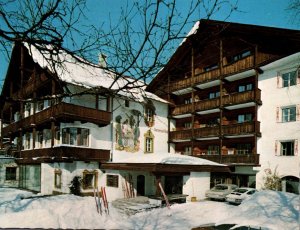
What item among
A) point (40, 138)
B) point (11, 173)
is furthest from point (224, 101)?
point (11, 173)

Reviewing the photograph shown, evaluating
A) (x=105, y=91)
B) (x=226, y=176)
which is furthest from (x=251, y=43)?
(x=105, y=91)

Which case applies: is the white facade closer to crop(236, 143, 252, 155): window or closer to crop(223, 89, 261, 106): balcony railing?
crop(223, 89, 261, 106): balcony railing

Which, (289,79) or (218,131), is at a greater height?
(289,79)

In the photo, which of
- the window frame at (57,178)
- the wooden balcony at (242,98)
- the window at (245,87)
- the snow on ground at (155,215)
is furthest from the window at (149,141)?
the snow on ground at (155,215)

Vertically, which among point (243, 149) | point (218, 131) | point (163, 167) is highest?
point (218, 131)

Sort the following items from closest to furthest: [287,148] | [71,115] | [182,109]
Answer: [71,115] < [287,148] < [182,109]

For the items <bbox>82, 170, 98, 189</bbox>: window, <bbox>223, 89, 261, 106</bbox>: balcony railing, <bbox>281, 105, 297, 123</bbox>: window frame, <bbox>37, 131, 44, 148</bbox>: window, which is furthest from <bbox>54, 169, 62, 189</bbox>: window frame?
<bbox>281, 105, 297, 123</bbox>: window frame

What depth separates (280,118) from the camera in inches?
1004

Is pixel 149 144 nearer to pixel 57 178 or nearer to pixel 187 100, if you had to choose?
pixel 187 100

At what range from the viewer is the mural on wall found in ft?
95.6

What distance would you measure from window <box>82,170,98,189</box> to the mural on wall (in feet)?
11.8

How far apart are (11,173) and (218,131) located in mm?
22822

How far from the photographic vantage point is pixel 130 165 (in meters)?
22.9

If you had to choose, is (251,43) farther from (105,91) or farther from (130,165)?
(105,91)
